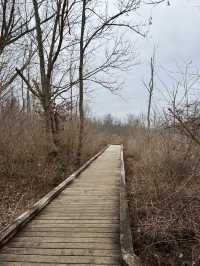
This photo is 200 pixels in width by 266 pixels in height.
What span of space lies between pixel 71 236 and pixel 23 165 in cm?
567

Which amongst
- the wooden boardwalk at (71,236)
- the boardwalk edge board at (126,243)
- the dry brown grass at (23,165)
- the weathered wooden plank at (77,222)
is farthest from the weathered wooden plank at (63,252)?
the dry brown grass at (23,165)

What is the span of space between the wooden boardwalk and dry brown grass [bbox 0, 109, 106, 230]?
3.67ft

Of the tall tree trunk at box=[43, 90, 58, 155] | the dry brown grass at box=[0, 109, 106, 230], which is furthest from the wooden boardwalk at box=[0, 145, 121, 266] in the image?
the tall tree trunk at box=[43, 90, 58, 155]

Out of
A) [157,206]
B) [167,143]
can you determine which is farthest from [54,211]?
[167,143]

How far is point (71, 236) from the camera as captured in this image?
434cm

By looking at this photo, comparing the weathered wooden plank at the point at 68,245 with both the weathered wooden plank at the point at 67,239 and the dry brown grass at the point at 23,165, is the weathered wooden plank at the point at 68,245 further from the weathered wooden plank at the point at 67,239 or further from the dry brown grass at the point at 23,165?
the dry brown grass at the point at 23,165

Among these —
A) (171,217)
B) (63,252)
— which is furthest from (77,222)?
(171,217)

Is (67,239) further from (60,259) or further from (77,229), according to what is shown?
(60,259)

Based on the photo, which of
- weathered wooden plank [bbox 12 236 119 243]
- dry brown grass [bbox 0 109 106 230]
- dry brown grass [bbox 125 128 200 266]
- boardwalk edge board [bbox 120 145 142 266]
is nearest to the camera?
boardwalk edge board [bbox 120 145 142 266]

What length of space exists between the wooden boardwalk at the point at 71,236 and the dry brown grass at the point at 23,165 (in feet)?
3.67

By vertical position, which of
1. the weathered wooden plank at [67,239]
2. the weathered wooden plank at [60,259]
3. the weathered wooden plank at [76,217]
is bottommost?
the weathered wooden plank at [60,259]

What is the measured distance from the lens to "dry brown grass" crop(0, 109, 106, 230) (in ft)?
24.3

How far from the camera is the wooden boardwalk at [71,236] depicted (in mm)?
3658

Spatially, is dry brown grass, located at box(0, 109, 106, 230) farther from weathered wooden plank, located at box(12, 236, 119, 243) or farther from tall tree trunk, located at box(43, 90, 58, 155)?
weathered wooden plank, located at box(12, 236, 119, 243)
